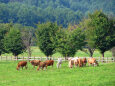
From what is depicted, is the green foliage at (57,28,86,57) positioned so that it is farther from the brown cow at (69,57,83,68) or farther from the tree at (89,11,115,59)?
the brown cow at (69,57,83,68)

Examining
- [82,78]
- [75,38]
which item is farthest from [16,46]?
[82,78]

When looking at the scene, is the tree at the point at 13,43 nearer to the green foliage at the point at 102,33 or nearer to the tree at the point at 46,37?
the tree at the point at 46,37

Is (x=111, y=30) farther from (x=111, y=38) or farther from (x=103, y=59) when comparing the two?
(x=103, y=59)

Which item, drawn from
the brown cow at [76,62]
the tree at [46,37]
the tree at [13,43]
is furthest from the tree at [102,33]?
the brown cow at [76,62]

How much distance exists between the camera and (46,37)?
2254 inches

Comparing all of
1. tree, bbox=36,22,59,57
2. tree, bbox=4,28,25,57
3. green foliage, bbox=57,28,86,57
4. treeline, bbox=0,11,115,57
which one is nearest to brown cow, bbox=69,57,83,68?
treeline, bbox=0,11,115,57

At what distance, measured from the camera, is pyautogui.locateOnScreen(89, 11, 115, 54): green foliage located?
5106 centimetres

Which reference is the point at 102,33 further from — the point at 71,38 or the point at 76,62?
the point at 76,62

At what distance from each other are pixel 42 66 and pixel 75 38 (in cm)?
2000

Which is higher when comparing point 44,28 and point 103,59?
point 44,28

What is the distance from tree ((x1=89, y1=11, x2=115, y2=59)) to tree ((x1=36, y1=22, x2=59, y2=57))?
797 cm

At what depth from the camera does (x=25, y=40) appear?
Answer: 6322cm

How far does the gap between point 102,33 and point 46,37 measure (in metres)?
11.3

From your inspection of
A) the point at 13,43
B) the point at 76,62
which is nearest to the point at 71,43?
the point at 13,43
